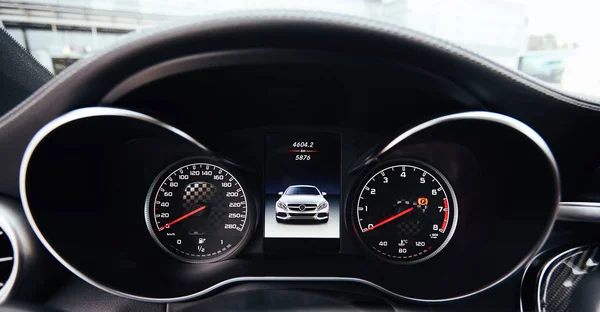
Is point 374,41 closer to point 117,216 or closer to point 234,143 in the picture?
point 234,143

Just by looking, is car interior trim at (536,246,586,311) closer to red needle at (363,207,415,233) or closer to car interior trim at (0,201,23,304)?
red needle at (363,207,415,233)

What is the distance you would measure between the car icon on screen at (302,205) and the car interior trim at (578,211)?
3.11 feet

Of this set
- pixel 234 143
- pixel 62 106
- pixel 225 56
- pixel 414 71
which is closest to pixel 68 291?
pixel 62 106

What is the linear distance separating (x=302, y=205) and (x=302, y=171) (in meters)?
0.16

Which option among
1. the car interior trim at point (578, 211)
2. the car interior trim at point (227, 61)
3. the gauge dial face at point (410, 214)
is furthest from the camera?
the gauge dial face at point (410, 214)

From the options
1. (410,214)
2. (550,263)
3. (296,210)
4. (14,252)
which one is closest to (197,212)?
(296,210)

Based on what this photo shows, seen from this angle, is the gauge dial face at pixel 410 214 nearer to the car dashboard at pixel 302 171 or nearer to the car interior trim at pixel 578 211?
the car dashboard at pixel 302 171

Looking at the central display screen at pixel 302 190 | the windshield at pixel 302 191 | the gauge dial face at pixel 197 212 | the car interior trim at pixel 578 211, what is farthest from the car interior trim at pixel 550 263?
the gauge dial face at pixel 197 212

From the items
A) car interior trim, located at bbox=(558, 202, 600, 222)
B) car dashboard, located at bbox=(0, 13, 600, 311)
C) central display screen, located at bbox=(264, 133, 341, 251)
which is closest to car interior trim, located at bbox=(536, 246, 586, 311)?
car dashboard, located at bbox=(0, 13, 600, 311)

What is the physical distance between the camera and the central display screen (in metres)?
1.78

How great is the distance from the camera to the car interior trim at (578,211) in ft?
4.51

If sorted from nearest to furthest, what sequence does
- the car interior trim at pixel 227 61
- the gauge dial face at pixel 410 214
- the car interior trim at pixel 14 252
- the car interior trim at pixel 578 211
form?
the car interior trim at pixel 227 61 < the car interior trim at pixel 14 252 < the car interior trim at pixel 578 211 < the gauge dial face at pixel 410 214

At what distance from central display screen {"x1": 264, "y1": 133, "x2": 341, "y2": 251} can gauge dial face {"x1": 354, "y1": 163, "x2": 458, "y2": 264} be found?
0.58ft

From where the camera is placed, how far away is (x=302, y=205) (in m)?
1.78
